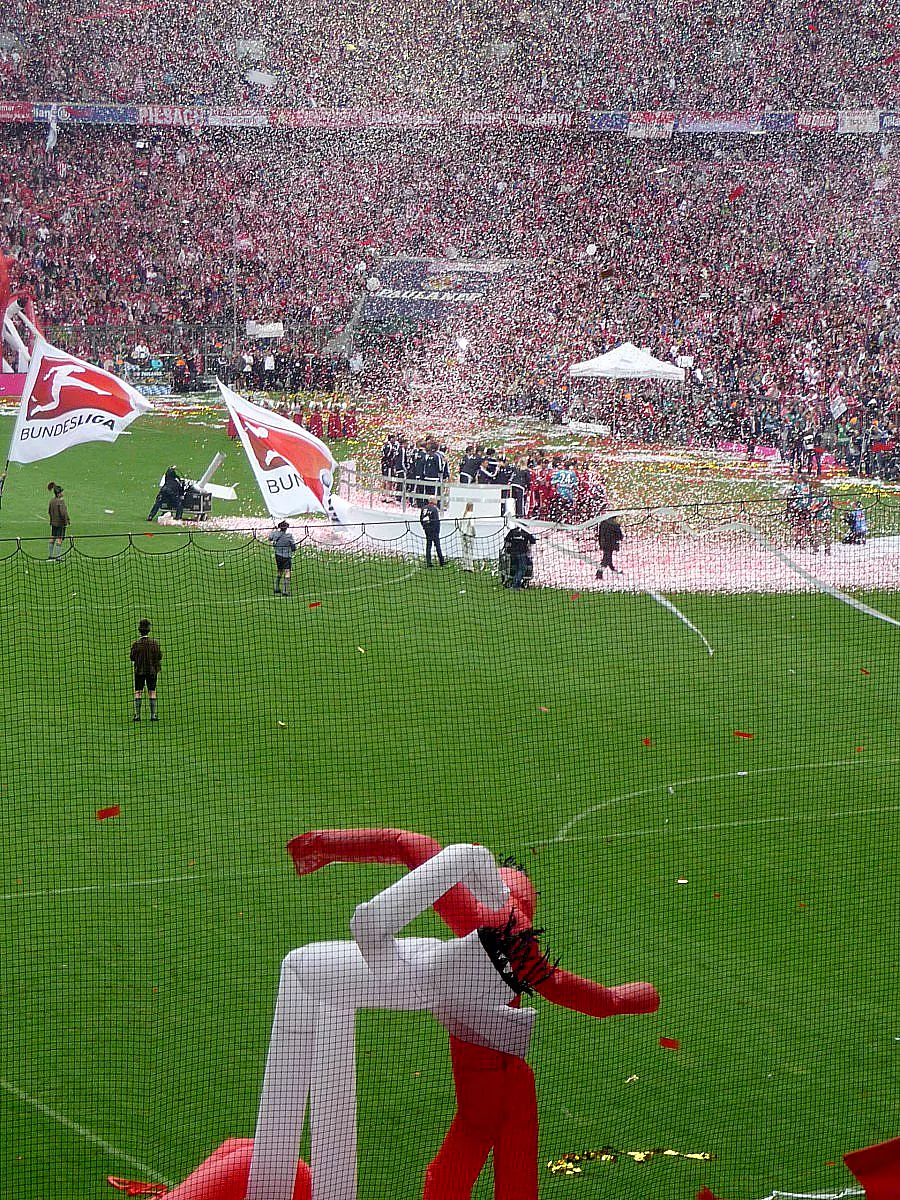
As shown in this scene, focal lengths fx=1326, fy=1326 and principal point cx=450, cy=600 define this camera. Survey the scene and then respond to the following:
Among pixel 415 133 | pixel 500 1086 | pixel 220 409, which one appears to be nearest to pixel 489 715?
pixel 500 1086

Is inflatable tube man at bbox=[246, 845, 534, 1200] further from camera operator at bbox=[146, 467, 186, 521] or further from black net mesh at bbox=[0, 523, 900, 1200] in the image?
camera operator at bbox=[146, 467, 186, 521]

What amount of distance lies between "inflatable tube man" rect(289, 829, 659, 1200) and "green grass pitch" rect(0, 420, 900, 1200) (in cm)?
140

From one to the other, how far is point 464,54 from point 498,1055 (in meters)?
36.4

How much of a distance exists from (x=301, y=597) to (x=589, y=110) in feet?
82.3

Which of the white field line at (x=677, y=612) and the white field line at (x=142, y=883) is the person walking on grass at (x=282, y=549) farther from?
the white field line at (x=142, y=883)

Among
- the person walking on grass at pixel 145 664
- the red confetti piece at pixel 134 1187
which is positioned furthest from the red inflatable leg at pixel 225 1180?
the person walking on grass at pixel 145 664

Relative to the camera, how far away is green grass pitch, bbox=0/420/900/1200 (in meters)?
7.50

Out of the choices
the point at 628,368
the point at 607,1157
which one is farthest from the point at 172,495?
the point at 607,1157

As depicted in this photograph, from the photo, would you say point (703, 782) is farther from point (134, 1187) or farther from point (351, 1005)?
point (351, 1005)

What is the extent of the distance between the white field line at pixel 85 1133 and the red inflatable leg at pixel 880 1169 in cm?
453

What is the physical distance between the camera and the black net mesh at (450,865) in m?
5.86

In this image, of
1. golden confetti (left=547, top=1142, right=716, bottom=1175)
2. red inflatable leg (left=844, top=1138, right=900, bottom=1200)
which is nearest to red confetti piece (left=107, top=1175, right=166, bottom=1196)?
golden confetti (left=547, top=1142, right=716, bottom=1175)

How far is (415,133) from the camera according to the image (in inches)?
1437

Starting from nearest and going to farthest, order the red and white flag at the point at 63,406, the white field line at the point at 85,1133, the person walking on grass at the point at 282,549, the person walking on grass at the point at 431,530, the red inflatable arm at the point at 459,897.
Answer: the red inflatable arm at the point at 459,897 < the white field line at the point at 85,1133 < the red and white flag at the point at 63,406 < the person walking on grass at the point at 282,549 < the person walking on grass at the point at 431,530
